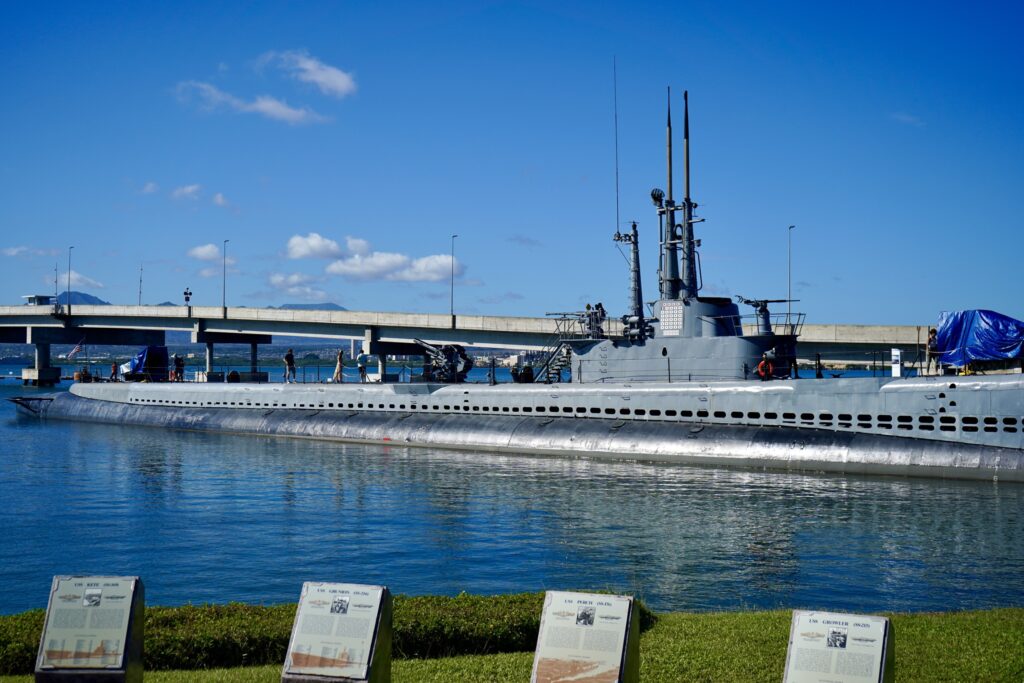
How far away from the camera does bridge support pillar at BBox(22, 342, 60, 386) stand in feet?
308

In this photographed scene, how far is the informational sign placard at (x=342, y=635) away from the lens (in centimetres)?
723

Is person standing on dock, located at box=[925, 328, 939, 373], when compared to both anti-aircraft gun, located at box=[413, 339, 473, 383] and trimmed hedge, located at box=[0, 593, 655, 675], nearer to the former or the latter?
anti-aircraft gun, located at box=[413, 339, 473, 383]

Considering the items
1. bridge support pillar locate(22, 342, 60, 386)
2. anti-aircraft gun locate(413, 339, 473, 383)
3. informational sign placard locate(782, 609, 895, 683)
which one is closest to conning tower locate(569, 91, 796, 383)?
anti-aircraft gun locate(413, 339, 473, 383)

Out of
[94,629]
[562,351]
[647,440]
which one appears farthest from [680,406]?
[94,629]

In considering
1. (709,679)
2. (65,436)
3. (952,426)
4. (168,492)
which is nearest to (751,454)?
(952,426)

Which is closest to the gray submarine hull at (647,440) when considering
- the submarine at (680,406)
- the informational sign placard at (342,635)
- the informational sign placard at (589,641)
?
the submarine at (680,406)

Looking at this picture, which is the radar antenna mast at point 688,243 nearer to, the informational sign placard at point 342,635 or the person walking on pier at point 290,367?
the person walking on pier at point 290,367

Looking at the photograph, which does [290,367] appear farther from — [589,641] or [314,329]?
[589,641]

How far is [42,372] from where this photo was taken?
310ft

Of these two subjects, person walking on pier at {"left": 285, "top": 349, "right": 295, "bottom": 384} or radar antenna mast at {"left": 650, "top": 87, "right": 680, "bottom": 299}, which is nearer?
radar antenna mast at {"left": 650, "top": 87, "right": 680, "bottom": 299}

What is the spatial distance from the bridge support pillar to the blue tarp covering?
86769 mm

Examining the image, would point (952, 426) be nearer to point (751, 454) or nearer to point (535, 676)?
point (751, 454)

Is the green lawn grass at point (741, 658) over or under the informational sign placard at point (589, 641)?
under

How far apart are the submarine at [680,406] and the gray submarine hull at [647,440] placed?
0.05 metres
